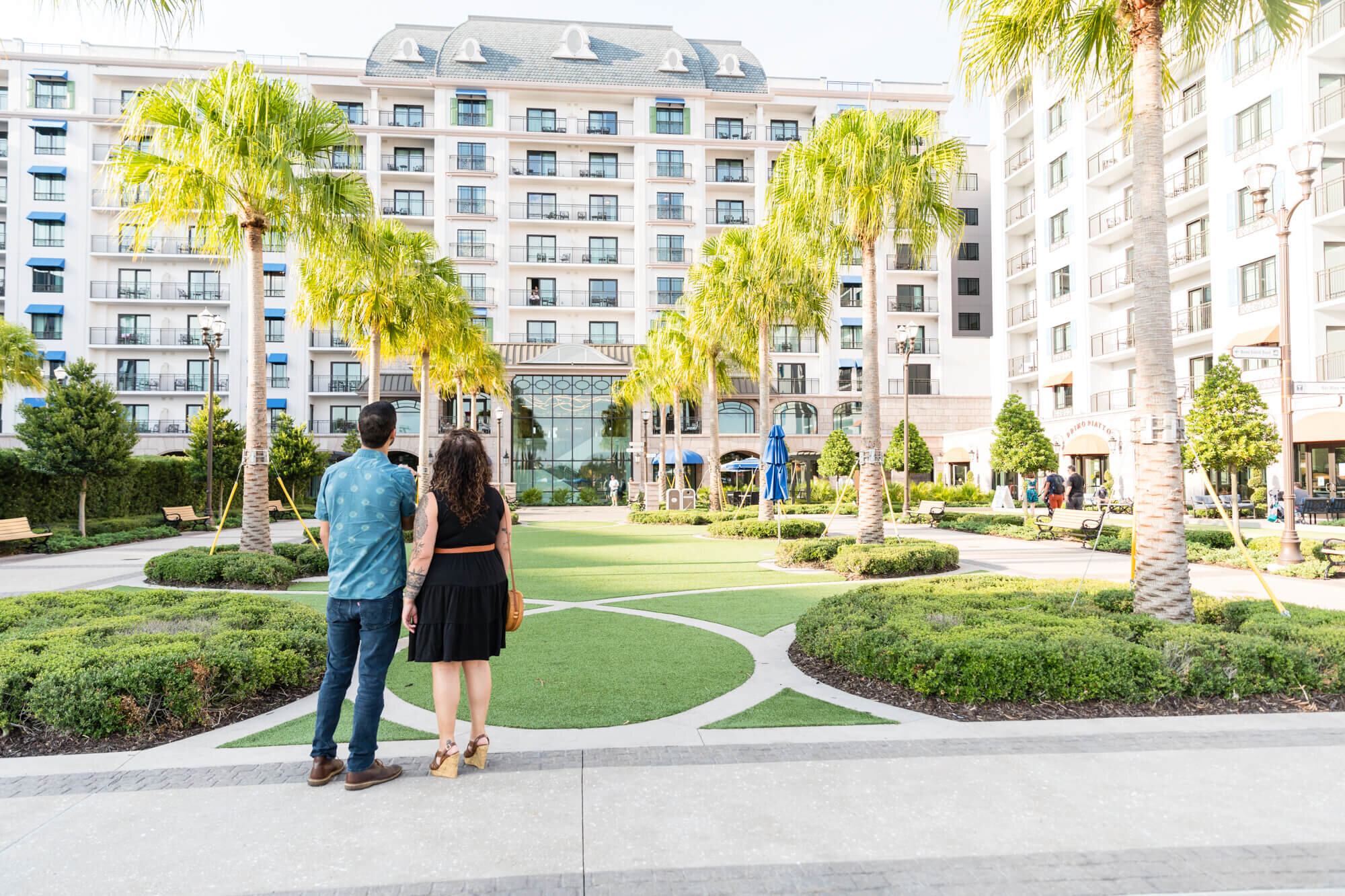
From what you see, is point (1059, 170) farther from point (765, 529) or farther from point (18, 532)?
point (18, 532)

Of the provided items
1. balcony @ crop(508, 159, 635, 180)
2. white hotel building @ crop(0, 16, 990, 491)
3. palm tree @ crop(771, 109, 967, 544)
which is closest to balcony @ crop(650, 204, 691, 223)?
white hotel building @ crop(0, 16, 990, 491)

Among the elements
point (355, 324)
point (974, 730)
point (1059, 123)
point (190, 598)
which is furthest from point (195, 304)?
point (974, 730)

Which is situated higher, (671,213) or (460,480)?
(671,213)

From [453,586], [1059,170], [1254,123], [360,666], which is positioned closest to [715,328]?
[453,586]

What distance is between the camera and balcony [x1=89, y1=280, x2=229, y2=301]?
46.3m

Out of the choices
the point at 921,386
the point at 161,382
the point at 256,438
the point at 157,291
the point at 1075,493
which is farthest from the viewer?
the point at 921,386

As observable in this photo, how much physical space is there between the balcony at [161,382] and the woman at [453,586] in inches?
1970

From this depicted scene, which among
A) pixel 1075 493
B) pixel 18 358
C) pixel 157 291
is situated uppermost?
pixel 157 291

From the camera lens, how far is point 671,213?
1965 inches

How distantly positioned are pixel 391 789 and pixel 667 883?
1.79 meters

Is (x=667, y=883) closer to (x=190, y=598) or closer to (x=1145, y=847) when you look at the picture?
(x=1145, y=847)

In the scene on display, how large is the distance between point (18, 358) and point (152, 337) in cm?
1951

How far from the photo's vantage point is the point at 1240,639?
6035mm

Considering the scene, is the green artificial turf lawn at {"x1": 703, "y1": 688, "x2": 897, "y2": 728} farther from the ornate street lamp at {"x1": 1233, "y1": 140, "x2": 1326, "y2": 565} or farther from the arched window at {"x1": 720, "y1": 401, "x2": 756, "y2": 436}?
the arched window at {"x1": 720, "y1": 401, "x2": 756, "y2": 436}
